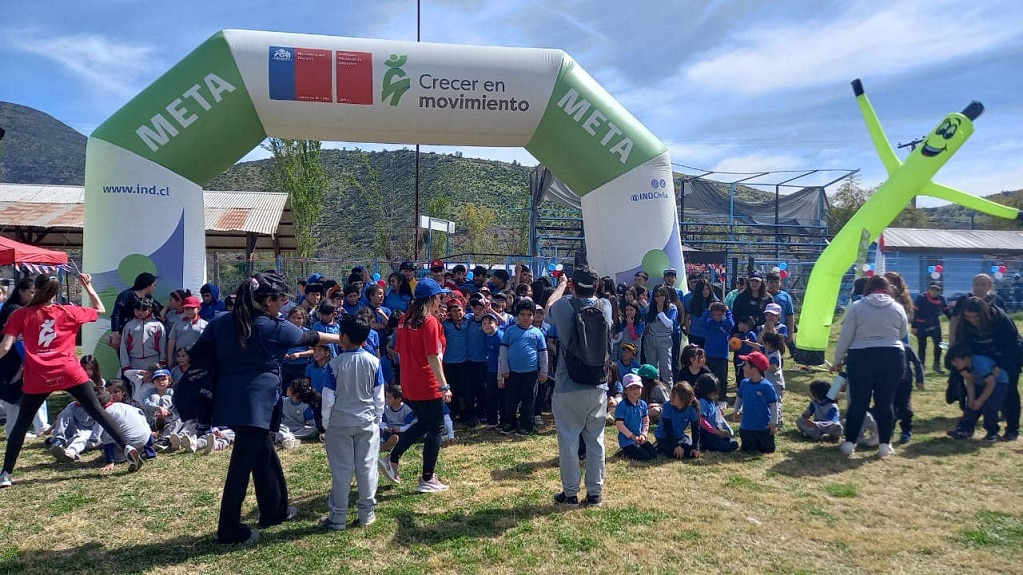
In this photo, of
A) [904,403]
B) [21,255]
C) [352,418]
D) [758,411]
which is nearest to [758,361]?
[758,411]

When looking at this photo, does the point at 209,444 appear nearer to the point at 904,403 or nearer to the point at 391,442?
the point at 391,442

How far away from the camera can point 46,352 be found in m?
5.14

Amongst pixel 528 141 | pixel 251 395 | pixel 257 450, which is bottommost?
pixel 257 450

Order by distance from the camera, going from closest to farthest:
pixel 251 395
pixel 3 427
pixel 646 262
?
1. pixel 251 395
2. pixel 3 427
3. pixel 646 262

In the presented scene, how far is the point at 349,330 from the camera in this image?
4.15 meters

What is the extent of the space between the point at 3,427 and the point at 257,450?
532 cm

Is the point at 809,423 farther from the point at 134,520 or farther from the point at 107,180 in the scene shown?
the point at 107,180

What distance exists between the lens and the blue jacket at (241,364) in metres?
3.84

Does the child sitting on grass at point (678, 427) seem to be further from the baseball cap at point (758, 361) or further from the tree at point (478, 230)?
the tree at point (478, 230)

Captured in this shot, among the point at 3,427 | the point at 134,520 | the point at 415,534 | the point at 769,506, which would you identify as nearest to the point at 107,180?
the point at 3,427

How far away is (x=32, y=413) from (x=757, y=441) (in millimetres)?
6508

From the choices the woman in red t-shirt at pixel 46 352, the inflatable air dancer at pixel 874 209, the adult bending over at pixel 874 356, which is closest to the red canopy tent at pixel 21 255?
the woman in red t-shirt at pixel 46 352

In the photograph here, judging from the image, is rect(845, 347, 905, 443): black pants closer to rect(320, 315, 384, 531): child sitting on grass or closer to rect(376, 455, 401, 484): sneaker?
rect(376, 455, 401, 484): sneaker

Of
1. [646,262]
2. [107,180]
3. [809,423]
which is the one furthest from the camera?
[646,262]
